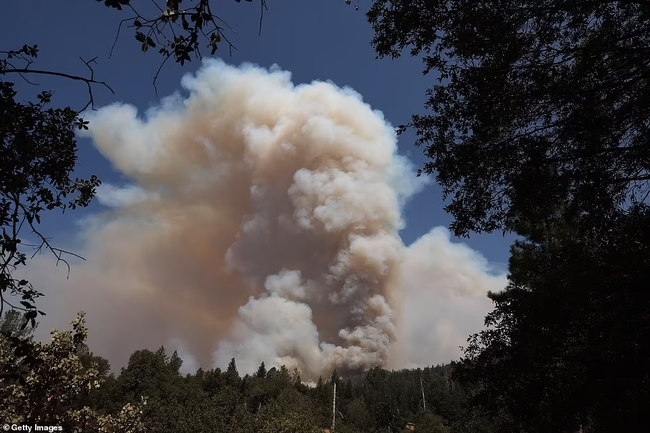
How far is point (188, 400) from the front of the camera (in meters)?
55.2

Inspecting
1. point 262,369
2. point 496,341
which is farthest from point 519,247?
point 262,369

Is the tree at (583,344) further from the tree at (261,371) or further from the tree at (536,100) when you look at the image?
the tree at (261,371)

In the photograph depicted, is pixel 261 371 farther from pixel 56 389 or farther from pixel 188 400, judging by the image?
pixel 56 389

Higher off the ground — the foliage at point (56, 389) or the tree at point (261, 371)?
the tree at point (261, 371)

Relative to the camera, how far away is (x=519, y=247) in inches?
743

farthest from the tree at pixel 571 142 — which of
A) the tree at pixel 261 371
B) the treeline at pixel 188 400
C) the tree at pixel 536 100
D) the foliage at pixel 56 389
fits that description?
the tree at pixel 261 371

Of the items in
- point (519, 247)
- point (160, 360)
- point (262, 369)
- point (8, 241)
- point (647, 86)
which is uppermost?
point (262, 369)

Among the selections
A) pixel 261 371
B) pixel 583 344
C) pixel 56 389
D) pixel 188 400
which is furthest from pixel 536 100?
pixel 261 371

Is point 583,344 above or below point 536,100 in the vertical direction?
below

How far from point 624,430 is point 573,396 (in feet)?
3.84

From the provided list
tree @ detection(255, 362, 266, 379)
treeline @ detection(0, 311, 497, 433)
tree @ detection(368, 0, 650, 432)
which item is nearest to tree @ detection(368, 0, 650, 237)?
tree @ detection(368, 0, 650, 432)

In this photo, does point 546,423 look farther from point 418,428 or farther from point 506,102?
point 418,428

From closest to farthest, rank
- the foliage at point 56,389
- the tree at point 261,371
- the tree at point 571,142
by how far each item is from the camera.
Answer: the tree at point 571,142 → the foliage at point 56,389 → the tree at point 261,371

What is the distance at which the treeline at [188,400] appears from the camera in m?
8.98
